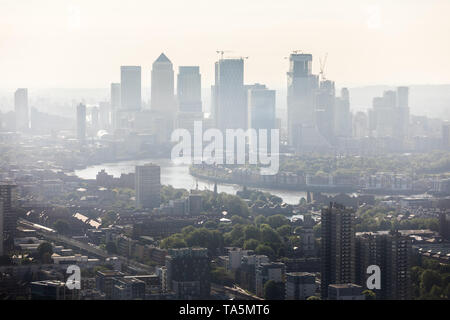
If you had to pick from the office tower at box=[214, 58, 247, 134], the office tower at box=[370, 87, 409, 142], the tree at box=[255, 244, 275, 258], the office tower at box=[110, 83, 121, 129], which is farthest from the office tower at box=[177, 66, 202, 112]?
the tree at box=[255, 244, 275, 258]

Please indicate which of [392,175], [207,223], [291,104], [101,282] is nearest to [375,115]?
[291,104]

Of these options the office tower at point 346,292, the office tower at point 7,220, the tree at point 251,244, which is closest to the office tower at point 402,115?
the office tower at point 7,220

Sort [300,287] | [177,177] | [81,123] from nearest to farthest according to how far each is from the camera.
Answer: [300,287]
[177,177]
[81,123]

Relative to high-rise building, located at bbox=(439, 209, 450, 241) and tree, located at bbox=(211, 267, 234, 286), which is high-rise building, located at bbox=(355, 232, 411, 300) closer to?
tree, located at bbox=(211, 267, 234, 286)

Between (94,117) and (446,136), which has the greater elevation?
(94,117)

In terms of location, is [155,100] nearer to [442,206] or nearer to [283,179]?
[283,179]

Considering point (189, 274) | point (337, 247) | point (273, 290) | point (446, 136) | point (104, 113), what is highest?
point (104, 113)

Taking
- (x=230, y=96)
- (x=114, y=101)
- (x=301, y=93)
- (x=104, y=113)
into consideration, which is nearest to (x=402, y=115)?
(x=301, y=93)

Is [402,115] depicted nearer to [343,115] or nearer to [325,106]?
[343,115]
